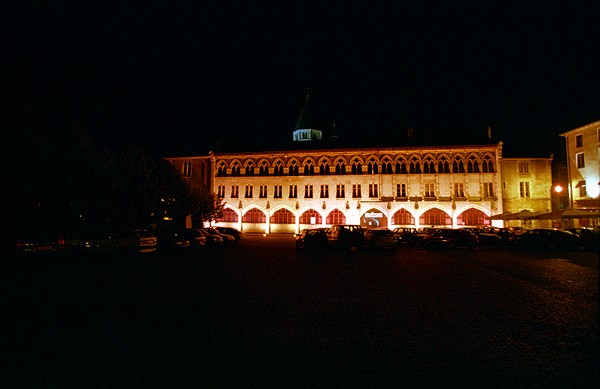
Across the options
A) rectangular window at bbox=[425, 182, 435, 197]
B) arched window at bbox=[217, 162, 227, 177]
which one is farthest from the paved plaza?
arched window at bbox=[217, 162, 227, 177]

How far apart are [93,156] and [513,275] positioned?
25165mm

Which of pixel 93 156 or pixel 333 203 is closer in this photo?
→ pixel 93 156

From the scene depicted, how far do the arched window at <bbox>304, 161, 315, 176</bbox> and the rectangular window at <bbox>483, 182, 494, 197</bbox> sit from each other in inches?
839

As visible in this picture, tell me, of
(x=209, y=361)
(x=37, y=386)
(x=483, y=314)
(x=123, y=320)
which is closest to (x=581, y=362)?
(x=483, y=314)

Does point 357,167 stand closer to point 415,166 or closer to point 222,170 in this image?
point 415,166

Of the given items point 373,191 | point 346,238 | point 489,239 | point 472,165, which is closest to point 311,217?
point 373,191

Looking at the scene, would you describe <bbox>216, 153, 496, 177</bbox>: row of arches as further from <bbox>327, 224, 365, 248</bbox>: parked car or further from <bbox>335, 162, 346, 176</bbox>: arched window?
<bbox>327, 224, 365, 248</bbox>: parked car

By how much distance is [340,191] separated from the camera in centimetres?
5106

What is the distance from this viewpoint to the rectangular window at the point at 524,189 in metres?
47.3

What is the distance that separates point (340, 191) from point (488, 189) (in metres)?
18.0

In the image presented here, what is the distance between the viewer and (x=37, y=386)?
4.47m

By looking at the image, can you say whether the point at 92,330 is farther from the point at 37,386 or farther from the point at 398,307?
the point at 398,307

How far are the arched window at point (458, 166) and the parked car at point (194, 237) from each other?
32.8 m

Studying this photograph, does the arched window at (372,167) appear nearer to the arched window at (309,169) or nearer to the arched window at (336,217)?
the arched window at (336,217)
